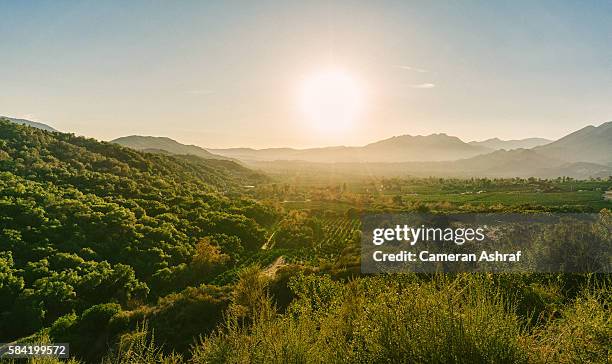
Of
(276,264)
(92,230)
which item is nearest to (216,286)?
(276,264)

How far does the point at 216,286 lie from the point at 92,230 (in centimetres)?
2609

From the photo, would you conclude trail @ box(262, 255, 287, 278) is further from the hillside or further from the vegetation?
the hillside

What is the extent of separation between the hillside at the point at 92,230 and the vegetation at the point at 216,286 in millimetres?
211

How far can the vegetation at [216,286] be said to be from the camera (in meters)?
3.74

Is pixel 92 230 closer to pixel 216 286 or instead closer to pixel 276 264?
pixel 216 286

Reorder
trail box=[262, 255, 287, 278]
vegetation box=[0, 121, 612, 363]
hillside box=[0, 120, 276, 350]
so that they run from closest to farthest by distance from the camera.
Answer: vegetation box=[0, 121, 612, 363]
hillside box=[0, 120, 276, 350]
trail box=[262, 255, 287, 278]

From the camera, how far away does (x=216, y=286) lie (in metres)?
38.0

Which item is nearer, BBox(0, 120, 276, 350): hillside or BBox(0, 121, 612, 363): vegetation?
BBox(0, 121, 612, 363): vegetation

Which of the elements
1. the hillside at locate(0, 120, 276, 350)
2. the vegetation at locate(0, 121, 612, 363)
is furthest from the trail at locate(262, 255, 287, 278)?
the hillside at locate(0, 120, 276, 350)

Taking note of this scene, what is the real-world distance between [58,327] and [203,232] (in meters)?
36.6

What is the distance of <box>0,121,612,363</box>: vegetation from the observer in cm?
374

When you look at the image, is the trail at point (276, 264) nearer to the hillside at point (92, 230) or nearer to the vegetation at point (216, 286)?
the vegetation at point (216, 286)

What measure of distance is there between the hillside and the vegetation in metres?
0.21

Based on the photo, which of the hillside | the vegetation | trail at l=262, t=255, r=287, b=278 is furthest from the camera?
trail at l=262, t=255, r=287, b=278
